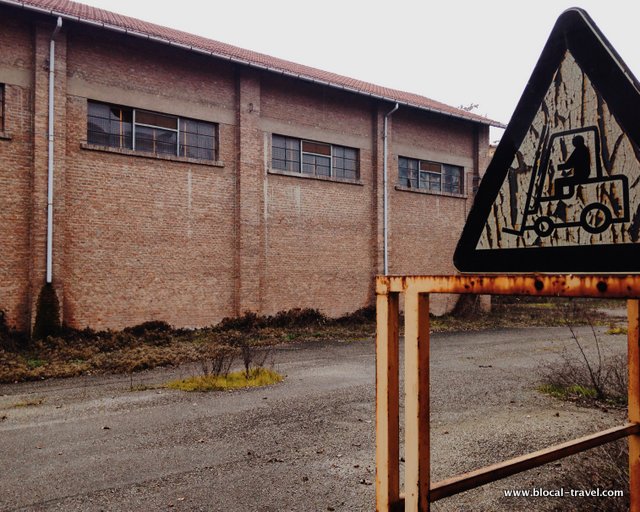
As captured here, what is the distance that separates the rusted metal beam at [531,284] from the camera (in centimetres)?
115

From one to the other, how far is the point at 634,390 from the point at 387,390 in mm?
1355

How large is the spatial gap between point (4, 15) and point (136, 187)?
4741 mm

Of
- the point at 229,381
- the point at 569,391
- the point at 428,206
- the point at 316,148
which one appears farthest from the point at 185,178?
the point at 569,391

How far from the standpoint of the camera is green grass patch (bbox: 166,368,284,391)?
25.7 feet

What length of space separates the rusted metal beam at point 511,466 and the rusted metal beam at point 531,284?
0.67 meters

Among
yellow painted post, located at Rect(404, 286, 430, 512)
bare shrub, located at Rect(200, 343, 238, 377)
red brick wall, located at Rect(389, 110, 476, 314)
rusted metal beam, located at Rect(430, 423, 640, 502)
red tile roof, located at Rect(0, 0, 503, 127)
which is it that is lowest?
bare shrub, located at Rect(200, 343, 238, 377)

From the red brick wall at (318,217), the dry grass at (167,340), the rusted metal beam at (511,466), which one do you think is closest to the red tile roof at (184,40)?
the red brick wall at (318,217)

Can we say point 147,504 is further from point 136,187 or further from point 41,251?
point 136,187

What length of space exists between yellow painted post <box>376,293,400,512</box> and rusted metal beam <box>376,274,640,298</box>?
0.27 ft

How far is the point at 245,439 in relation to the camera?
5254mm

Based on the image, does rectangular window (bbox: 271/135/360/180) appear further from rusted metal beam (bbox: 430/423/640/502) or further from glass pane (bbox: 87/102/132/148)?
rusted metal beam (bbox: 430/423/640/502)

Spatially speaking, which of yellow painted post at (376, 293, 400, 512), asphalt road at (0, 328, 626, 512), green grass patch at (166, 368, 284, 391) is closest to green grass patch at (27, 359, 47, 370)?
asphalt road at (0, 328, 626, 512)

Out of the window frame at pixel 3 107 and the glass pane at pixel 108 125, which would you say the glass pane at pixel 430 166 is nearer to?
the glass pane at pixel 108 125

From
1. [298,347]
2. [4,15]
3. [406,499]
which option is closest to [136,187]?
[4,15]
